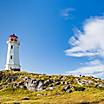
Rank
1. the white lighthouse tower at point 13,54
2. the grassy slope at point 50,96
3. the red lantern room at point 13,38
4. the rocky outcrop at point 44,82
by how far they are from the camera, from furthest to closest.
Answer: the red lantern room at point 13,38
the white lighthouse tower at point 13,54
the rocky outcrop at point 44,82
the grassy slope at point 50,96

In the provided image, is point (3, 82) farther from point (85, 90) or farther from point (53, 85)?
point (85, 90)

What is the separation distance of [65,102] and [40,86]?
3011cm

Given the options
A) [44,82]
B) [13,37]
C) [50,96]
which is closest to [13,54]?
[13,37]

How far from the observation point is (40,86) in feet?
280

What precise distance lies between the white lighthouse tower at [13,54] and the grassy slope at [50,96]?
6.99 metres

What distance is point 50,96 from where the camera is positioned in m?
71.4

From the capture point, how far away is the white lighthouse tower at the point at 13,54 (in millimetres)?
101387

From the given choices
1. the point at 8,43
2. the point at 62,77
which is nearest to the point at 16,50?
the point at 8,43

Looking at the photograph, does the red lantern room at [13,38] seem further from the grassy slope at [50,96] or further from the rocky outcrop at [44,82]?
the rocky outcrop at [44,82]

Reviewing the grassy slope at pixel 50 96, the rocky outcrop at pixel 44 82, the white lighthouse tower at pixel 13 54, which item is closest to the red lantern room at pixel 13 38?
the white lighthouse tower at pixel 13 54

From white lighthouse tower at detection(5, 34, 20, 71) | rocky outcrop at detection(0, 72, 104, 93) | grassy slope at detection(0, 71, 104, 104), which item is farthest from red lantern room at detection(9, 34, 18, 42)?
rocky outcrop at detection(0, 72, 104, 93)

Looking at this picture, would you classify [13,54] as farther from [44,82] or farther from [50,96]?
[50,96]

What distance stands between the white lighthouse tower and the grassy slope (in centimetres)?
699

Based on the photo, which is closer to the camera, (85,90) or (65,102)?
(65,102)
